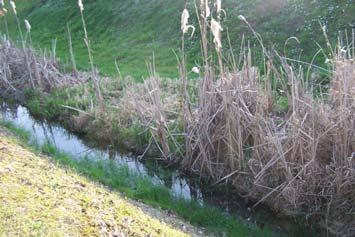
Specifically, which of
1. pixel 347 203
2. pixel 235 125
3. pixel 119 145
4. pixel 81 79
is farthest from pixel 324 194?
pixel 81 79

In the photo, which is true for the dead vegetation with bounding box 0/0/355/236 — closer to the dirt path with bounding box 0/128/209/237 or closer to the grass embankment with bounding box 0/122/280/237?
the grass embankment with bounding box 0/122/280/237

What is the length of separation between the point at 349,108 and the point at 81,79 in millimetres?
10043

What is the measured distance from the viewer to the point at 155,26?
67.2 feet

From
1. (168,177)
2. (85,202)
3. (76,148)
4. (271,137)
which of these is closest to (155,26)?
(76,148)

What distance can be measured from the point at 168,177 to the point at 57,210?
4.48m

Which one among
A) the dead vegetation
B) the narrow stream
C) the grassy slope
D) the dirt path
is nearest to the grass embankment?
the dirt path

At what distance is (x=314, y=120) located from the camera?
7.83 meters

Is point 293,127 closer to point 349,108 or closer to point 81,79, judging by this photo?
point 349,108

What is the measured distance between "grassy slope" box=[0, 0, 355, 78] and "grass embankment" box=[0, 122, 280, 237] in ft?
13.5

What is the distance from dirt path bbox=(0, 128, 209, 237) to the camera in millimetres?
5445

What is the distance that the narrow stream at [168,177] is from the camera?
8438 mm

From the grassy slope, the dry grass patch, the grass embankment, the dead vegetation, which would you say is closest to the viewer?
the dry grass patch

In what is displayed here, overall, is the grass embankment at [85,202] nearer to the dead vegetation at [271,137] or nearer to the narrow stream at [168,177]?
the narrow stream at [168,177]

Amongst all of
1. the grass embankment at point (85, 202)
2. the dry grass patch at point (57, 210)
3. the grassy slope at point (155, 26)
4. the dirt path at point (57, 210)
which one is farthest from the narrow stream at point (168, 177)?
the grassy slope at point (155, 26)
